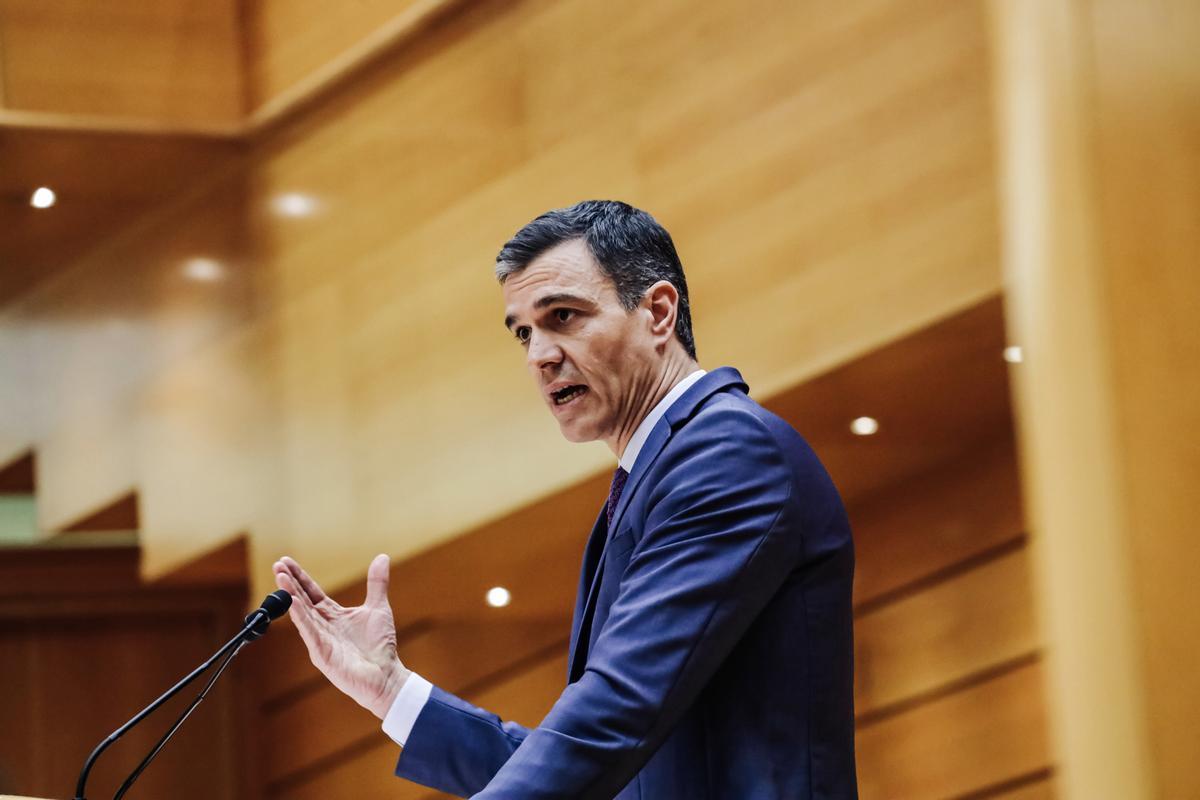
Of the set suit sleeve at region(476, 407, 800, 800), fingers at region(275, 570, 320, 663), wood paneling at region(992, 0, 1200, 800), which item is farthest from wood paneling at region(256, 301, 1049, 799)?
suit sleeve at region(476, 407, 800, 800)

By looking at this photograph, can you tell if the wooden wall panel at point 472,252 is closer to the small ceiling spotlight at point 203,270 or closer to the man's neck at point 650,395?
the small ceiling spotlight at point 203,270

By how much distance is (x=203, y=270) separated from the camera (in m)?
3.50

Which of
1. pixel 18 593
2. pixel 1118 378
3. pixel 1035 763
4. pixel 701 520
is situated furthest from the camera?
pixel 18 593

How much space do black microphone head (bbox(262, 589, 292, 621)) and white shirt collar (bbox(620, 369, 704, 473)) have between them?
31cm

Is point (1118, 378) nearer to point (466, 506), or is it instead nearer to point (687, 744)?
point (687, 744)

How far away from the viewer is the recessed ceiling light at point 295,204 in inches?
128

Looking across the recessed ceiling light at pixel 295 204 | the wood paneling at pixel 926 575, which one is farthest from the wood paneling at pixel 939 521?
the recessed ceiling light at pixel 295 204

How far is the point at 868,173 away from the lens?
2395mm

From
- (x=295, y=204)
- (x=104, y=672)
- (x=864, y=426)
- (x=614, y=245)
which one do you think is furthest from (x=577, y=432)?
(x=104, y=672)

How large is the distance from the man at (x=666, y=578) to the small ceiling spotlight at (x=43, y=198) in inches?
107

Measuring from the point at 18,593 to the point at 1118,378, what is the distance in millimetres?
3511

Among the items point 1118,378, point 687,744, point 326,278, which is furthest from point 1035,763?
point 687,744

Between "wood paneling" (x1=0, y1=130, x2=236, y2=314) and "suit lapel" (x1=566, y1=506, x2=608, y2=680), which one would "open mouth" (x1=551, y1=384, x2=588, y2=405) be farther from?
"wood paneling" (x1=0, y1=130, x2=236, y2=314)

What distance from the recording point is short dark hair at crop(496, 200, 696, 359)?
115cm
